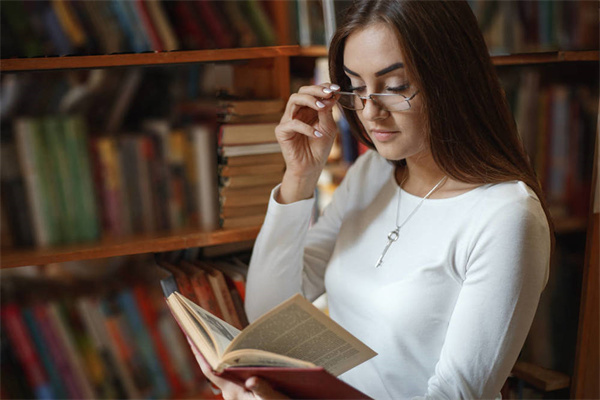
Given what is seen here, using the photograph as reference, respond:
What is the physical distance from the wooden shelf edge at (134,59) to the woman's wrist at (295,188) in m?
0.28

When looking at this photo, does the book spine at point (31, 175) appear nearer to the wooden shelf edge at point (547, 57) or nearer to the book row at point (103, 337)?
the book row at point (103, 337)

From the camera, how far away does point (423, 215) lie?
1117 mm

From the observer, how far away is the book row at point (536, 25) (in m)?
1.46

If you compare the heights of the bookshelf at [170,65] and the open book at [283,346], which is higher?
the bookshelf at [170,65]

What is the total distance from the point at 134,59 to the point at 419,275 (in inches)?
27.0

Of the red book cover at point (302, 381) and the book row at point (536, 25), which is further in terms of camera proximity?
the book row at point (536, 25)

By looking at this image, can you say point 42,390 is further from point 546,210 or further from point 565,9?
point 565,9

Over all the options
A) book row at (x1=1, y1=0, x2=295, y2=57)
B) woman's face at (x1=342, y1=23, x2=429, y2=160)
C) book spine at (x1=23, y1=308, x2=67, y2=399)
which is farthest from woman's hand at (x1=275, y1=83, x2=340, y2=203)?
book spine at (x1=23, y1=308, x2=67, y2=399)

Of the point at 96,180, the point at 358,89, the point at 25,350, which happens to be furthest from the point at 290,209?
the point at 25,350

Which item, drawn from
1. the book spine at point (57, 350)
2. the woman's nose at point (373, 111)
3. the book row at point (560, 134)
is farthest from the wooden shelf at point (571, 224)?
the book spine at point (57, 350)

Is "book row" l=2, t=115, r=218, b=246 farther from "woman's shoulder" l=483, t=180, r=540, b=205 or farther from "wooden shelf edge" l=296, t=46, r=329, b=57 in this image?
"woman's shoulder" l=483, t=180, r=540, b=205

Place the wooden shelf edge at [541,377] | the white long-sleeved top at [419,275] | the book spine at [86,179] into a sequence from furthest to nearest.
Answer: the wooden shelf edge at [541,377] < the book spine at [86,179] < the white long-sleeved top at [419,275]

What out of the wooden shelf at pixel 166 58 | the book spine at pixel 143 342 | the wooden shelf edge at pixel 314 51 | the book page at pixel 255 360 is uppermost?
the wooden shelf edge at pixel 314 51

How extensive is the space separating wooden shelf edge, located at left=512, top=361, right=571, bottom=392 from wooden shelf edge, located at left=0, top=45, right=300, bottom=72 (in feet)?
3.65
